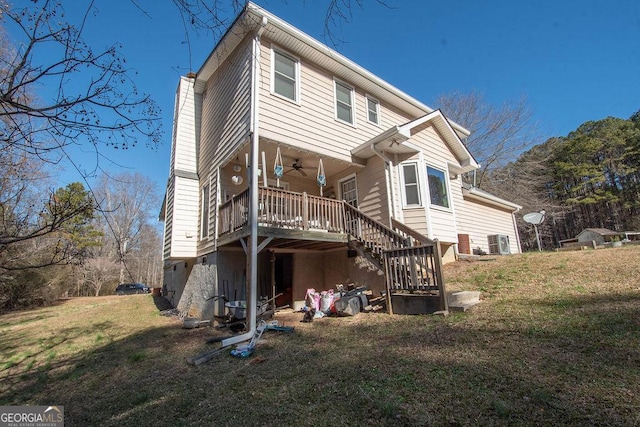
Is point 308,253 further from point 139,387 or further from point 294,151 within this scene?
point 139,387

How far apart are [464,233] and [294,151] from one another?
806 cm

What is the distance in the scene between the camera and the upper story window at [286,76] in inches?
346

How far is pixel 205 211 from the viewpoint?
10.3 m

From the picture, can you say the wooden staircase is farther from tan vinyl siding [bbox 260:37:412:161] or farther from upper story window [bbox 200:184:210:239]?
upper story window [bbox 200:184:210:239]

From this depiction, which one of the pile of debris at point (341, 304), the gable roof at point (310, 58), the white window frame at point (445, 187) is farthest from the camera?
the white window frame at point (445, 187)

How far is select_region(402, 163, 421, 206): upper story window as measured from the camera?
9.52 m

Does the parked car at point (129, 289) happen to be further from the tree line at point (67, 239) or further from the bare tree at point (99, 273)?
the bare tree at point (99, 273)

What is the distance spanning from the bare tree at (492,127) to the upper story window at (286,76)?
1702 cm

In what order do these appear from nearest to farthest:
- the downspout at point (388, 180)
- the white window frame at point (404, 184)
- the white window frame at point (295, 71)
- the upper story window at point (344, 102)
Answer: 1. the white window frame at point (295, 71)
2. the downspout at point (388, 180)
3. the white window frame at point (404, 184)
4. the upper story window at point (344, 102)

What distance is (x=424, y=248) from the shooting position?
6.41 m

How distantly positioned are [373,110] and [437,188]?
3774 millimetres

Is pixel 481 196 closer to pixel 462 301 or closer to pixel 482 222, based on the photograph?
pixel 482 222

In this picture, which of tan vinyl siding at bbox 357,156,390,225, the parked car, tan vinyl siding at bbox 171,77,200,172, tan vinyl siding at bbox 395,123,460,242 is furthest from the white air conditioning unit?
the parked car

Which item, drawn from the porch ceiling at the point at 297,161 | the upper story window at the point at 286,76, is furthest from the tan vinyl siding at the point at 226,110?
the upper story window at the point at 286,76
